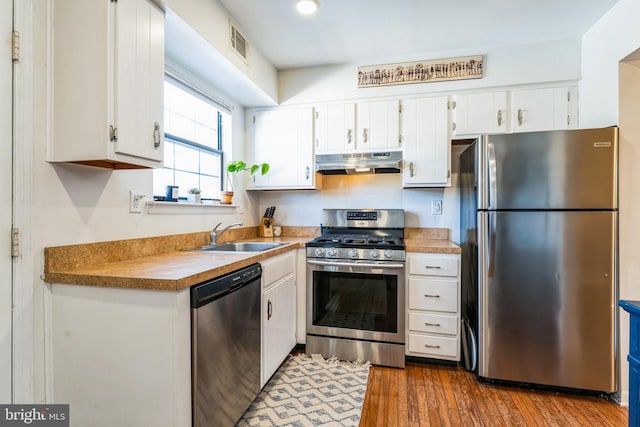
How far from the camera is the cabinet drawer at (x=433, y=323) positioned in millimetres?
2398

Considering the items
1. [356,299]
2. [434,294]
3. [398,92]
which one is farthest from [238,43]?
[434,294]

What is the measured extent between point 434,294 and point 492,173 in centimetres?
98

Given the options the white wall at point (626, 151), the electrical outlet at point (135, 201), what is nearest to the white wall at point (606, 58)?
the white wall at point (626, 151)

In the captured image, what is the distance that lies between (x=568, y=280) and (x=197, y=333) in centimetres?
224

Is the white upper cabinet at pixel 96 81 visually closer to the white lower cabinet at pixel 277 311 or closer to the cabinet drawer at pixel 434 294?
the white lower cabinet at pixel 277 311

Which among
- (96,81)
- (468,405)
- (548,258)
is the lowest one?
(468,405)

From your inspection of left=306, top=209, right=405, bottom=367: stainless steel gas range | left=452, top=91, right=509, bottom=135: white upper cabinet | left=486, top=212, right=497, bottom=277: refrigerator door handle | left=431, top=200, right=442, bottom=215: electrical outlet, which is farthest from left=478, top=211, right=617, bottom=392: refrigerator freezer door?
left=452, top=91, right=509, bottom=135: white upper cabinet

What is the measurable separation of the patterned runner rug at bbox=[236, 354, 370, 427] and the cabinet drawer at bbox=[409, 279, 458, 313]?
641 millimetres

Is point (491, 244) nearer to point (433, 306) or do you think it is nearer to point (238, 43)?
point (433, 306)

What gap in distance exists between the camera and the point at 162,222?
204cm

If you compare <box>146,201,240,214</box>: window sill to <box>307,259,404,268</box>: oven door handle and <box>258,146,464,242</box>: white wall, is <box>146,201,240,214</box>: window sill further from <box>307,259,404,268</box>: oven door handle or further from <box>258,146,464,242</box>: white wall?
<box>307,259,404,268</box>: oven door handle

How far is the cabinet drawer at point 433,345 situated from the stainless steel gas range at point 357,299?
0.34ft

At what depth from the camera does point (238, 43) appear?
7.57 ft

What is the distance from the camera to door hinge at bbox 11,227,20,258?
1270mm
